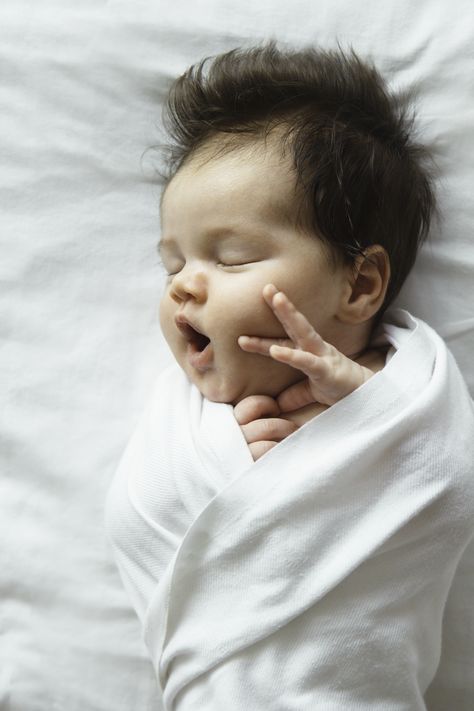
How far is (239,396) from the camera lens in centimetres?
119

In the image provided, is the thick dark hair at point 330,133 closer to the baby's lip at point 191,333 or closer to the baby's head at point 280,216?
the baby's head at point 280,216

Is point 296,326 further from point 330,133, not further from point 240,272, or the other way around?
point 330,133

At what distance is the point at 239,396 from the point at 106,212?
42 cm

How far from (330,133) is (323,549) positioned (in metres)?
0.56

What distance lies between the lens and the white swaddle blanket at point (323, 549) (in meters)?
1.08

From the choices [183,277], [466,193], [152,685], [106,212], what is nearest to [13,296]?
[106,212]

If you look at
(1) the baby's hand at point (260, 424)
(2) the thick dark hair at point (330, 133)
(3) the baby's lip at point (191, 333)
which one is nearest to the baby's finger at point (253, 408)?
(1) the baby's hand at point (260, 424)

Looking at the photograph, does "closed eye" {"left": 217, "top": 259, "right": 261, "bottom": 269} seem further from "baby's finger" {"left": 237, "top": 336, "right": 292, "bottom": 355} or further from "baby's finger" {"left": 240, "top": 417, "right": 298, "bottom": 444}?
"baby's finger" {"left": 240, "top": 417, "right": 298, "bottom": 444}

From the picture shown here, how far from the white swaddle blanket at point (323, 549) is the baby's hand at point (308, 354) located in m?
0.02

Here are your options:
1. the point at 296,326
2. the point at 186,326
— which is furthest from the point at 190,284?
the point at 296,326

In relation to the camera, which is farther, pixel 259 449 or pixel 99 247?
pixel 99 247

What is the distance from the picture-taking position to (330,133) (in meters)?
1.17

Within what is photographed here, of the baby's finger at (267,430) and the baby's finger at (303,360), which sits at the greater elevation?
the baby's finger at (303,360)

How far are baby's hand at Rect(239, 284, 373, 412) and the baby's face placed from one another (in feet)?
0.10
